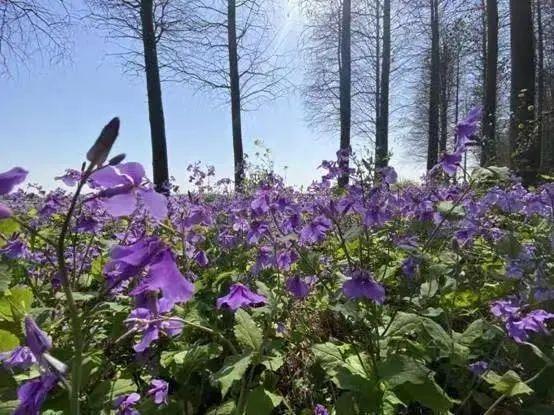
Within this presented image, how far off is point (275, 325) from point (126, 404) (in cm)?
76

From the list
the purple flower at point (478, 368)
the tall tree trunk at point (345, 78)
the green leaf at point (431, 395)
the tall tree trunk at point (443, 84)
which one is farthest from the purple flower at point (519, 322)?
the tall tree trunk at point (443, 84)

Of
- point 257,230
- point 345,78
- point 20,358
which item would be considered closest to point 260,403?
point 20,358

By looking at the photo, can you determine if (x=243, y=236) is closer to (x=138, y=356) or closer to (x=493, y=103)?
(x=138, y=356)

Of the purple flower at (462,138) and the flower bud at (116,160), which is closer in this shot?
the flower bud at (116,160)

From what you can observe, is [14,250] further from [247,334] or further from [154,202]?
[154,202]

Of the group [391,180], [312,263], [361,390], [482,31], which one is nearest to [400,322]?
[361,390]

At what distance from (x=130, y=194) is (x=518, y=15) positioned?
424 inches

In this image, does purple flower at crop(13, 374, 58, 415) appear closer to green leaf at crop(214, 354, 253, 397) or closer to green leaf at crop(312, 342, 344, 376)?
green leaf at crop(214, 354, 253, 397)

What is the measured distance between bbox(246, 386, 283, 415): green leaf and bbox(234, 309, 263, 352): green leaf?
0.47ft

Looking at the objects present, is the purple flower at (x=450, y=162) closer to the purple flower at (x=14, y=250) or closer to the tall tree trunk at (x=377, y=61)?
the purple flower at (x=14, y=250)

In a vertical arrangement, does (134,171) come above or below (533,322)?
above

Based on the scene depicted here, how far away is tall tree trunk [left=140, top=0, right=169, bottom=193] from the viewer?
13000 millimetres

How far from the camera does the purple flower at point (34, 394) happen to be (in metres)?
0.91

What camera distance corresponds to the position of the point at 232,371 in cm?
160
